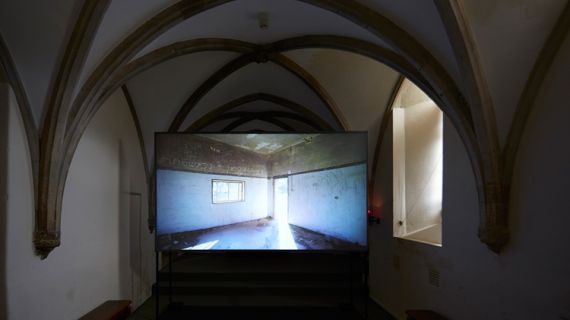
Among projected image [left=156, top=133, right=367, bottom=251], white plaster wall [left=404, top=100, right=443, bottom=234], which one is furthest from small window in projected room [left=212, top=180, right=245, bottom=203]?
white plaster wall [left=404, top=100, right=443, bottom=234]

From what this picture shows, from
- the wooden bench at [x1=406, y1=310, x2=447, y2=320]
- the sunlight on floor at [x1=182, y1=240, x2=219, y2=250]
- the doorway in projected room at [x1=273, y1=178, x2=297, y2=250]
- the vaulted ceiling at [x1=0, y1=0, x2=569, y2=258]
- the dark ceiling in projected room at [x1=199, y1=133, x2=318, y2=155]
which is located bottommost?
the wooden bench at [x1=406, y1=310, x2=447, y2=320]

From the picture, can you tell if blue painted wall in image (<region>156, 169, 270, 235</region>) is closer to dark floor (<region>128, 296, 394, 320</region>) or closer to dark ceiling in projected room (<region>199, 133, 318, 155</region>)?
dark ceiling in projected room (<region>199, 133, 318, 155</region>)

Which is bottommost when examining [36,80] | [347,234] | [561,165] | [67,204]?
[347,234]

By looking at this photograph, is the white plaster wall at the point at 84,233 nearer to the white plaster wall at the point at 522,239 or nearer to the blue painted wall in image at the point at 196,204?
the blue painted wall in image at the point at 196,204

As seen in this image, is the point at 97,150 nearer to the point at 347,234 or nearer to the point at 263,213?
the point at 263,213

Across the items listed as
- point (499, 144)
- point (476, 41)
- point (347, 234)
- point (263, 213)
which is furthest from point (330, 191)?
point (476, 41)

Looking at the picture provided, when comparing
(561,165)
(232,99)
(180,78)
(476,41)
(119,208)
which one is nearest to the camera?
(561,165)

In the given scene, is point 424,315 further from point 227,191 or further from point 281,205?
point 227,191

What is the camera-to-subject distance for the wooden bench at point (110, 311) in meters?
2.68

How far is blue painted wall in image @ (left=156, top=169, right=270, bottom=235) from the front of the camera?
3.14m

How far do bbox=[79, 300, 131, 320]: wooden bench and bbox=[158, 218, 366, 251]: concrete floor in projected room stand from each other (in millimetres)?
654

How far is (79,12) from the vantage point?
2010 millimetres

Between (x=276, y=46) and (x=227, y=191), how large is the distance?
1.96m

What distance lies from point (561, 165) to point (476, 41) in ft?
3.13
